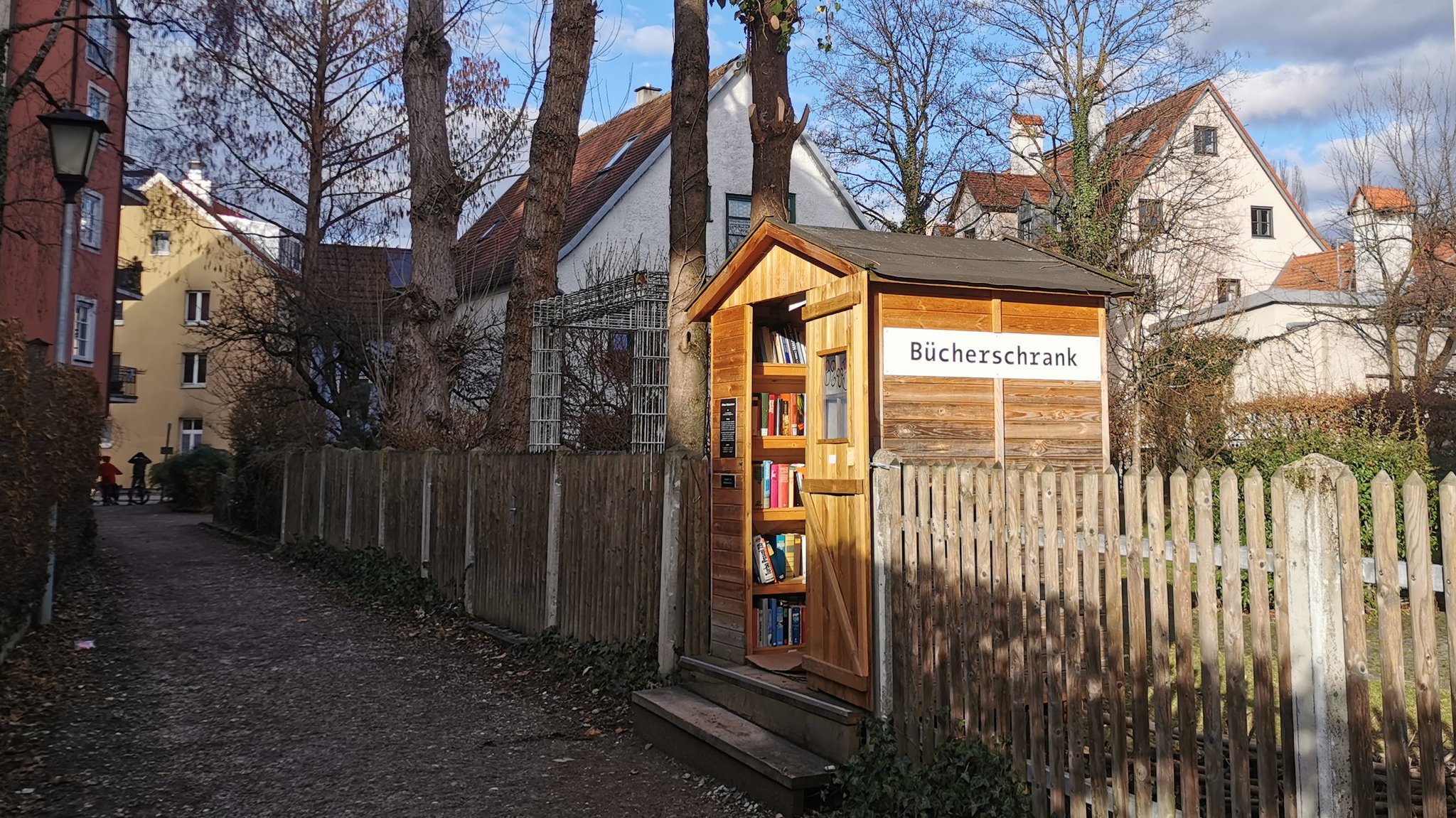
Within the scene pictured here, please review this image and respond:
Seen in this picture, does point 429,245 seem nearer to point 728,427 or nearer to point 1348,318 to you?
point 728,427

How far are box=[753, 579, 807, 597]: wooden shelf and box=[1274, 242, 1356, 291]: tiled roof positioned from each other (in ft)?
84.9

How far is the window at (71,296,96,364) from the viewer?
29.6m

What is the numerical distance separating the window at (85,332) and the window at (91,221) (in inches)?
57.5

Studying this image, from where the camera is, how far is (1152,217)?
76.6ft

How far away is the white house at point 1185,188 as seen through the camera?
80.8 ft

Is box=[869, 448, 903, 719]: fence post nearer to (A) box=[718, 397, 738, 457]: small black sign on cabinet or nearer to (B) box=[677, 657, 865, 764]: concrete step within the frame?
(B) box=[677, 657, 865, 764]: concrete step

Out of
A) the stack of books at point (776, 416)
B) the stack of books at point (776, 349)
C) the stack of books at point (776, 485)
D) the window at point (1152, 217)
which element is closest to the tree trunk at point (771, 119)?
the stack of books at point (776, 349)

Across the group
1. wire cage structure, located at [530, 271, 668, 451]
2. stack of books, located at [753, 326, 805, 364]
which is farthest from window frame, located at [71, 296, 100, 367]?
stack of books, located at [753, 326, 805, 364]

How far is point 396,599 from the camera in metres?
13.2

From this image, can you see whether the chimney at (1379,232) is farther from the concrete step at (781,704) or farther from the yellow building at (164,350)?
the yellow building at (164,350)

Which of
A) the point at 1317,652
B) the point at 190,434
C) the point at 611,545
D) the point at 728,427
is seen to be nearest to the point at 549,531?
the point at 611,545

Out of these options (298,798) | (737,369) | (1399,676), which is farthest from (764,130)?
(1399,676)

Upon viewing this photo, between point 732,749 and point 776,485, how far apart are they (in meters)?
2.13

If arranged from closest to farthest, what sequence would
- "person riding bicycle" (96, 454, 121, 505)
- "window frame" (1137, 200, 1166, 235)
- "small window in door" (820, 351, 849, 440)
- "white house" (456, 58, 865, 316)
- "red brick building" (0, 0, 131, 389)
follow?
"small window in door" (820, 351, 849, 440), "red brick building" (0, 0, 131, 389), "window frame" (1137, 200, 1166, 235), "white house" (456, 58, 865, 316), "person riding bicycle" (96, 454, 121, 505)
